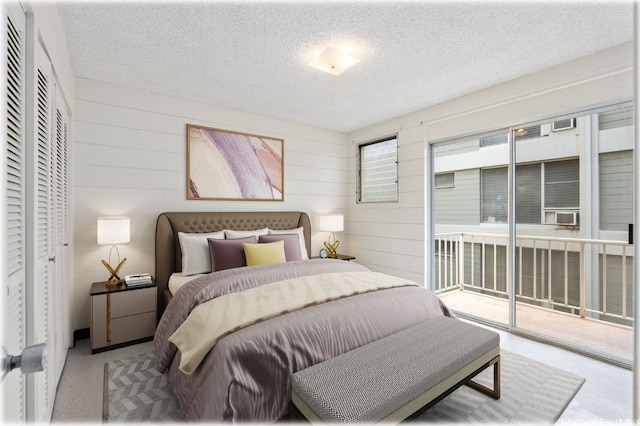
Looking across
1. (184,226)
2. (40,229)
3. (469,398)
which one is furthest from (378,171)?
(40,229)

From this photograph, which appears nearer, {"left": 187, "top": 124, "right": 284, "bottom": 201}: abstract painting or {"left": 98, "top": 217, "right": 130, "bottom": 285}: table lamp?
{"left": 98, "top": 217, "right": 130, "bottom": 285}: table lamp

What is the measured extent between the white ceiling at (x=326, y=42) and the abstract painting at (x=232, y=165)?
540mm

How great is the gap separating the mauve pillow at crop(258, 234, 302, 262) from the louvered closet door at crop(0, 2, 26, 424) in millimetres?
2337

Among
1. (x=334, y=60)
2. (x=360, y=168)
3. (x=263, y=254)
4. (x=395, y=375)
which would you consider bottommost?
(x=395, y=375)

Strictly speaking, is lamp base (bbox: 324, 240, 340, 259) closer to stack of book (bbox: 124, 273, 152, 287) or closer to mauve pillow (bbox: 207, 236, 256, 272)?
mauve pillow (bbox: 207, 236, 256, 272)

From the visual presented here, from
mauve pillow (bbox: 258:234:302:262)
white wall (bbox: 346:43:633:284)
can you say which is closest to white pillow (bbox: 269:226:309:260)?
mauve pillow (bbox: 258:234:302:262)

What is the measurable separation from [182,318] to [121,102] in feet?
7.91

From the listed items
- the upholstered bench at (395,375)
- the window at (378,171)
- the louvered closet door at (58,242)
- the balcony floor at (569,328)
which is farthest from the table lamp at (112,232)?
the balcony floor at (569,328)

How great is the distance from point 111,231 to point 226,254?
1042 mm

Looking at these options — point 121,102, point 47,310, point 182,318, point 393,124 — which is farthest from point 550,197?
point 121,102

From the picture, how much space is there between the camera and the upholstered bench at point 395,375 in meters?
1.36

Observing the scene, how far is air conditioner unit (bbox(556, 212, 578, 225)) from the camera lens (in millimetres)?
2895

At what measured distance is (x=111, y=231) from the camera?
280 cm

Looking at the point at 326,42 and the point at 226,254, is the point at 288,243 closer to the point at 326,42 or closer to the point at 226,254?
the point at 226,254
